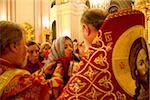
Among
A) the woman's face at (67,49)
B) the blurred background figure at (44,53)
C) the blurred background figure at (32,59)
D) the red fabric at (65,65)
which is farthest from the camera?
the blurred background figure at (44,53)

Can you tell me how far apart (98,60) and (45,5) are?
1121cm

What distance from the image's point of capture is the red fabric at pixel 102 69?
152 cm

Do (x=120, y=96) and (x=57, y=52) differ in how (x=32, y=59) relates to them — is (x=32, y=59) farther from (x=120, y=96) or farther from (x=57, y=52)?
(x=120, y=96)

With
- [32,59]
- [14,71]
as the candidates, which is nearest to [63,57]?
[32,59]

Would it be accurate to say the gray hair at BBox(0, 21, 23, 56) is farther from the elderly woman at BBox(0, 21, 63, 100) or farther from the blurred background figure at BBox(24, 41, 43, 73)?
the blurred background figure at BBox(24, 41, 43, 73)

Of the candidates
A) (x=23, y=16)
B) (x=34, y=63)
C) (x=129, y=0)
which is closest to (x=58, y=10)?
(x=23, y=16)

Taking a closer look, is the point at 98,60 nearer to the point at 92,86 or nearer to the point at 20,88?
the point at 92,86

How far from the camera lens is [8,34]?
182 centimetres

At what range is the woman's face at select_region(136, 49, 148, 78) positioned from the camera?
5.17 feet

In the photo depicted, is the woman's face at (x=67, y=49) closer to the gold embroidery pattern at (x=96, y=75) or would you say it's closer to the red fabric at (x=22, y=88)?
the red fabric at (x=22, y=88)

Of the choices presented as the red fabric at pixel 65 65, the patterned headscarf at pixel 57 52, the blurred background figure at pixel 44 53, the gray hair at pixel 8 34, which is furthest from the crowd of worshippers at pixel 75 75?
the blurred background figure at pixel 44 53

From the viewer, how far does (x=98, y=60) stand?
154 centimetres

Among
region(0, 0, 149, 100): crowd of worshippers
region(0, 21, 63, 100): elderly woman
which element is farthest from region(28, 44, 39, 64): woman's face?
region(0, 21, 63, 100): elderly woman

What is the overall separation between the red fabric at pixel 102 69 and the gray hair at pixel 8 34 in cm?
51
